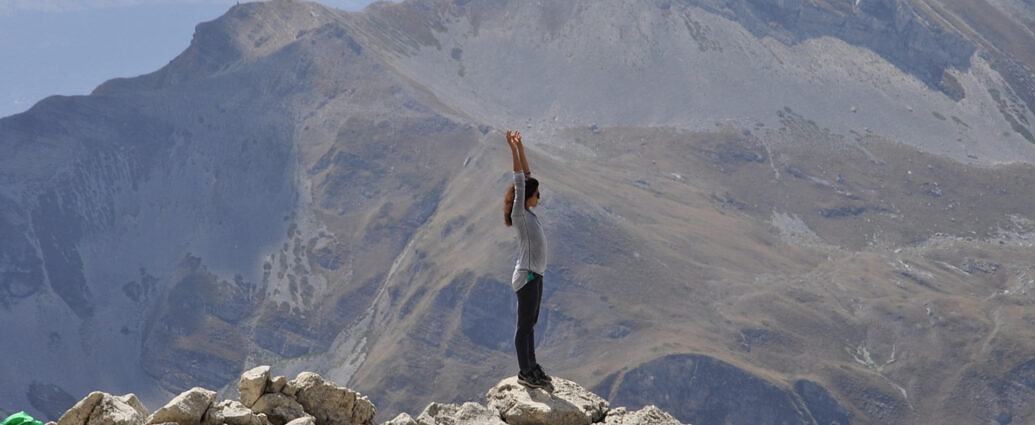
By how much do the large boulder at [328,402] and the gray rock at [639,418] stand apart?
193 inches

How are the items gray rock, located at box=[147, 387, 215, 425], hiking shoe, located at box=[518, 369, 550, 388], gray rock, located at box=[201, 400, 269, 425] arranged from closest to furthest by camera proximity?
gray rock, located at box=[147, 387, 215, 425], gray rock, located at box=[201, 400, 269, 425], hiking shoe, located at box=[518, 369, 550, 388]

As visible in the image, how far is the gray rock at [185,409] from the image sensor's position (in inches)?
825

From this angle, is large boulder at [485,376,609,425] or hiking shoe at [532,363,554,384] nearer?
large boulder at [485,376,609,425]

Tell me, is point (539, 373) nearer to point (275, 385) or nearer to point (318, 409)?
point (318, 409)

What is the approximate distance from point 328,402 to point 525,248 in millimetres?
4756

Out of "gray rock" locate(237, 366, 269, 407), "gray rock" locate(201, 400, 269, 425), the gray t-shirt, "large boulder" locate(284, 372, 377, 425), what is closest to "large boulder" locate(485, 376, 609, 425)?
the gray t-shirt

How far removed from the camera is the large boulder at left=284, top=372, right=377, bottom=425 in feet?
78.8

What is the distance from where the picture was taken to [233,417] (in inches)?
849

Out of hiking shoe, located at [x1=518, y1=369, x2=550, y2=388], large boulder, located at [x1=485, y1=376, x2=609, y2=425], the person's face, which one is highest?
the person's face

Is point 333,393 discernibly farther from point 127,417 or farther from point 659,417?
point 659,417

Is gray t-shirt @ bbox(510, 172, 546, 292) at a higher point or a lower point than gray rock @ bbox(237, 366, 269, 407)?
higher

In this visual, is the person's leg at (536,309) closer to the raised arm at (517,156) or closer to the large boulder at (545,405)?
the large boulder at (545,405)

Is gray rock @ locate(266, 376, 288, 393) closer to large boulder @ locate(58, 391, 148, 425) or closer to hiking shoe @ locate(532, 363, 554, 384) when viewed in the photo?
large boulder @ locate(58, 391, 148, 425)

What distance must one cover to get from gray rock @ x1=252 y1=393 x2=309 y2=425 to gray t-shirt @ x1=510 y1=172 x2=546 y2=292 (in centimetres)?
472
